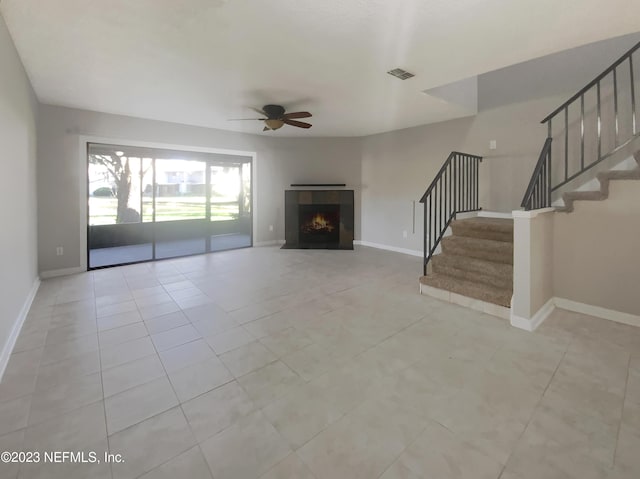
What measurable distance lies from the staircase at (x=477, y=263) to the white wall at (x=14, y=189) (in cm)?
403

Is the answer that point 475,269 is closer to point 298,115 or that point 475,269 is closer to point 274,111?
point 298,115

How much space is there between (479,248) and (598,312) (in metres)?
1.23

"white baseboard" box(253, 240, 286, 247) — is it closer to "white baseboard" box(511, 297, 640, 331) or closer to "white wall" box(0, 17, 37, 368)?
"white wall" box(0, 17, 37, 368)

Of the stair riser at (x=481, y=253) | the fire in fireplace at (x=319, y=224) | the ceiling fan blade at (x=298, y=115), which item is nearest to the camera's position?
the stair riser at (x=481, y=253)

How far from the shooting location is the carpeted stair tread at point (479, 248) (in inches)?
131

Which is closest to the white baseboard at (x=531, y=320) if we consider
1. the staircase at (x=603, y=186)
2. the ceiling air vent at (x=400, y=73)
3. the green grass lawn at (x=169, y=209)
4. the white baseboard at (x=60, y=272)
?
the staircase at (x=603, y=186)

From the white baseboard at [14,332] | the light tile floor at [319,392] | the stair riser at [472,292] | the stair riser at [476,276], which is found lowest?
the light tile floor at [319,392]

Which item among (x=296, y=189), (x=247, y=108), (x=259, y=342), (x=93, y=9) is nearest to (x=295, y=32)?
(x=93, y=9)

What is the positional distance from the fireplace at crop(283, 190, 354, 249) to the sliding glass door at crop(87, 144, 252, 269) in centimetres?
101

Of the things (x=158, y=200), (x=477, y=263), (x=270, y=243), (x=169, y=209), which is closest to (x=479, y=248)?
(x=477, y=263)

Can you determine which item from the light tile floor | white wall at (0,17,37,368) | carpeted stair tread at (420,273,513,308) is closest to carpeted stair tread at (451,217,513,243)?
carpeted stair tread at (420,273,513,308)

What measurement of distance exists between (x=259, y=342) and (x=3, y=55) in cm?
309

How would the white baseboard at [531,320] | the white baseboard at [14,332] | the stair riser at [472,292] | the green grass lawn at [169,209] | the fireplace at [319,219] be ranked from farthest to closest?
the fireplace at [319,219]
the green grass lawn at [169,209]
the stair riser at [472,292]
the white baseboard at [531,320]
the white baseboard at [14,332]

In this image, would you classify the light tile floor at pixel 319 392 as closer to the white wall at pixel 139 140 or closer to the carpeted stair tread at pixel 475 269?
the carpeted stair tread at pixel 475 269
